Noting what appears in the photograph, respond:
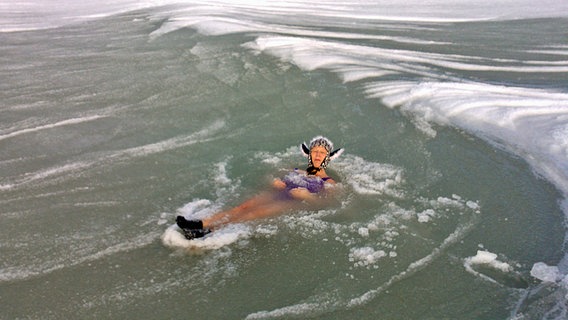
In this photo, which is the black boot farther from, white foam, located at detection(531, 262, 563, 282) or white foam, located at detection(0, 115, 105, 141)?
white foam, located at detection(0, 115, 105, 141)

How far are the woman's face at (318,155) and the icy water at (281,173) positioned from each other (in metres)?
0.50

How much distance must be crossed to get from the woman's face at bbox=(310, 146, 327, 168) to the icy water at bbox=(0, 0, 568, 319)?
1.64ft

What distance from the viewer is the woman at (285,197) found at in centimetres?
490

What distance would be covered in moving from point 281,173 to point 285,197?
0.84m

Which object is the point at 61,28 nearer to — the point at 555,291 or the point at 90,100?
the point at 90,100

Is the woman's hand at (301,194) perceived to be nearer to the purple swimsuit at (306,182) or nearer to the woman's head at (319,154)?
the purple swimsuit at (306,182)

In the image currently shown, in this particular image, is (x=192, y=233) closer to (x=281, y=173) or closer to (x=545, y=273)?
(x=281, y=173)

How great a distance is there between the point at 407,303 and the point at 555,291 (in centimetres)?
124

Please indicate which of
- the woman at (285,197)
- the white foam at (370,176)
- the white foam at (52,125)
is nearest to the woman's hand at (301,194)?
the woman at (285,197)

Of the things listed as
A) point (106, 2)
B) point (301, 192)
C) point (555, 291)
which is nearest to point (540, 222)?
point (555, 291)

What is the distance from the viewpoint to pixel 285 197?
18.4 ft

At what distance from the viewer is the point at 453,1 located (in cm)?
2339

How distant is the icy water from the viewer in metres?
4.18

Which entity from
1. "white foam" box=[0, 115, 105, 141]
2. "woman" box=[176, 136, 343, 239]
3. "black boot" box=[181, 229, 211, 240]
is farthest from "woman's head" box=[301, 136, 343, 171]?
"white foam" box=[0, 115, 105, 141]
